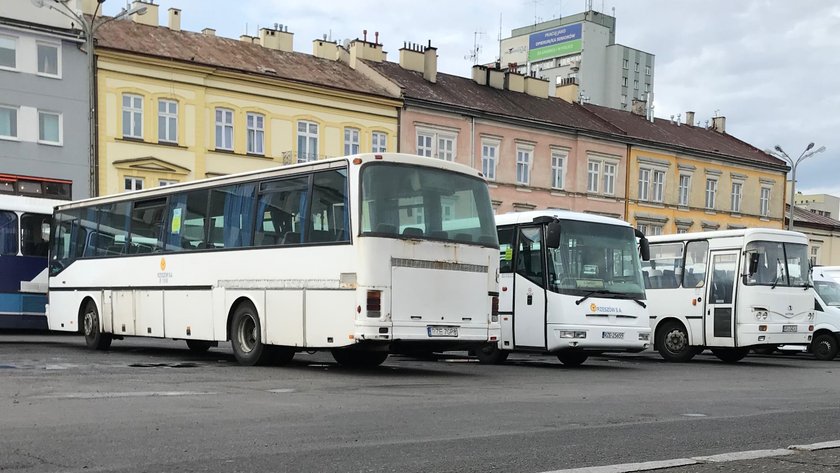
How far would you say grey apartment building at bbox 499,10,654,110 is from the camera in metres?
117

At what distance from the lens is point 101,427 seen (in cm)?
→ 864

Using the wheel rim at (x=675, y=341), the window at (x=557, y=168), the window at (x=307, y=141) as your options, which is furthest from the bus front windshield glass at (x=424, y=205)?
the window at (x=557, y=168)

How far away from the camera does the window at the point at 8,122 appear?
1505 inches

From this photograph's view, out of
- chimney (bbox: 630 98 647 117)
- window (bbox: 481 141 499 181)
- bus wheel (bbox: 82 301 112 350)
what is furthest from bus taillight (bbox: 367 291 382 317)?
chimney (bbox: 630 98 647 117)

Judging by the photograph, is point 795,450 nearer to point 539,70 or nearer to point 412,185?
point 412,185

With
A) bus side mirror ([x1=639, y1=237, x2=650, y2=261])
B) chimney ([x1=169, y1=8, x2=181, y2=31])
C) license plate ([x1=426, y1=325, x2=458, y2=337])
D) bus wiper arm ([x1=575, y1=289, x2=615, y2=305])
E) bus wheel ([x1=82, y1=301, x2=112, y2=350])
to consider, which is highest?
chimney ([x1=169, y1=8, x2=181, y2=31])

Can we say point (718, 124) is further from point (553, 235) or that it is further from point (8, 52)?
point (553, 235)

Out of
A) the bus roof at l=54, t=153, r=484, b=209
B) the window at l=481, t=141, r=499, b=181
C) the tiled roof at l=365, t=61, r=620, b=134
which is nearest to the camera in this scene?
the bus roof at l=54, t=153, r=484, b=209

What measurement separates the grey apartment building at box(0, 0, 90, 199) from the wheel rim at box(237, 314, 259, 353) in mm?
24145

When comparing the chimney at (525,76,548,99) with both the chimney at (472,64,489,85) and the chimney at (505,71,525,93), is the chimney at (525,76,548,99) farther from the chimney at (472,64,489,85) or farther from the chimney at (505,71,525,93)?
the chimney at (472,64,489,85)

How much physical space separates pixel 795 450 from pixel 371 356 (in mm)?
9872

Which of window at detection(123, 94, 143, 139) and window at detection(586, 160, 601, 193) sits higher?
window at detection(123, 94, 143, 139)

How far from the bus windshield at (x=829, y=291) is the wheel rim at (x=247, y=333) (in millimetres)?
17442

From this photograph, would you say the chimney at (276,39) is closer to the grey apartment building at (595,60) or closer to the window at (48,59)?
the window at (48,59)
